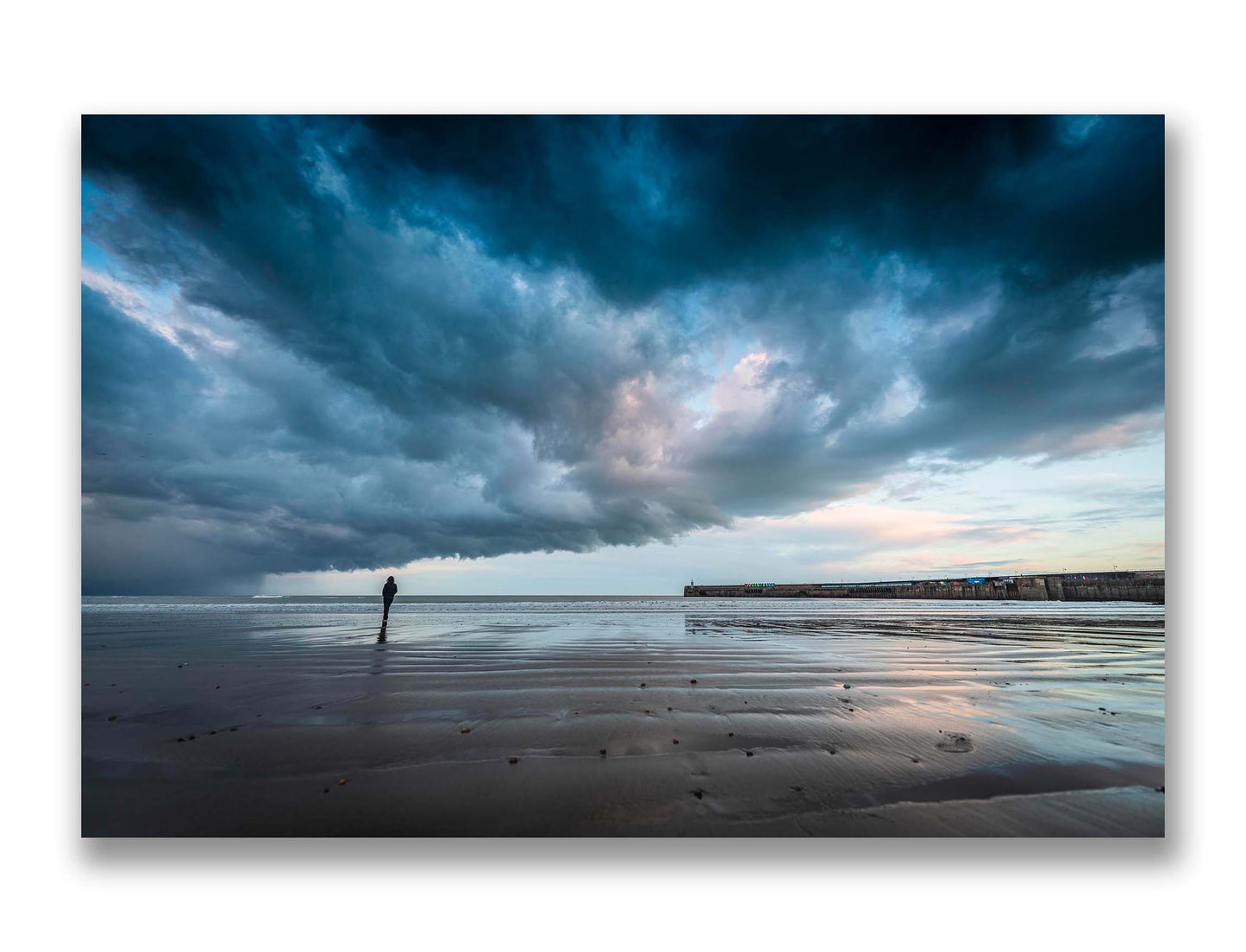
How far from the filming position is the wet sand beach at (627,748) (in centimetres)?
361

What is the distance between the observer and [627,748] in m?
4.78

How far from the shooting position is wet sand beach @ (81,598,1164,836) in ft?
11.9

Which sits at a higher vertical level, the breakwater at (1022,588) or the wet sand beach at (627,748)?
the wet sand beach at (627,748)

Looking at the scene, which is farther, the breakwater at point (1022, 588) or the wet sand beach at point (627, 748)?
the breakwater at point (1022, 588)

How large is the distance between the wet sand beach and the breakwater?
52.8 ft

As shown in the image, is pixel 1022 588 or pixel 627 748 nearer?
pixel 627 748

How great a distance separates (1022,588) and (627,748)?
62.9 m

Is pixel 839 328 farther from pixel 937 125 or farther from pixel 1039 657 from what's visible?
pixel 1039 657

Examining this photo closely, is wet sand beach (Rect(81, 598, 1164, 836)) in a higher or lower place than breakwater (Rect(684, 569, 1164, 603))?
higher

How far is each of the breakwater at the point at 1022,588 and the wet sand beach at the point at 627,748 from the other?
16.1 m

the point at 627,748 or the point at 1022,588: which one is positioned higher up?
the point at 627,748
